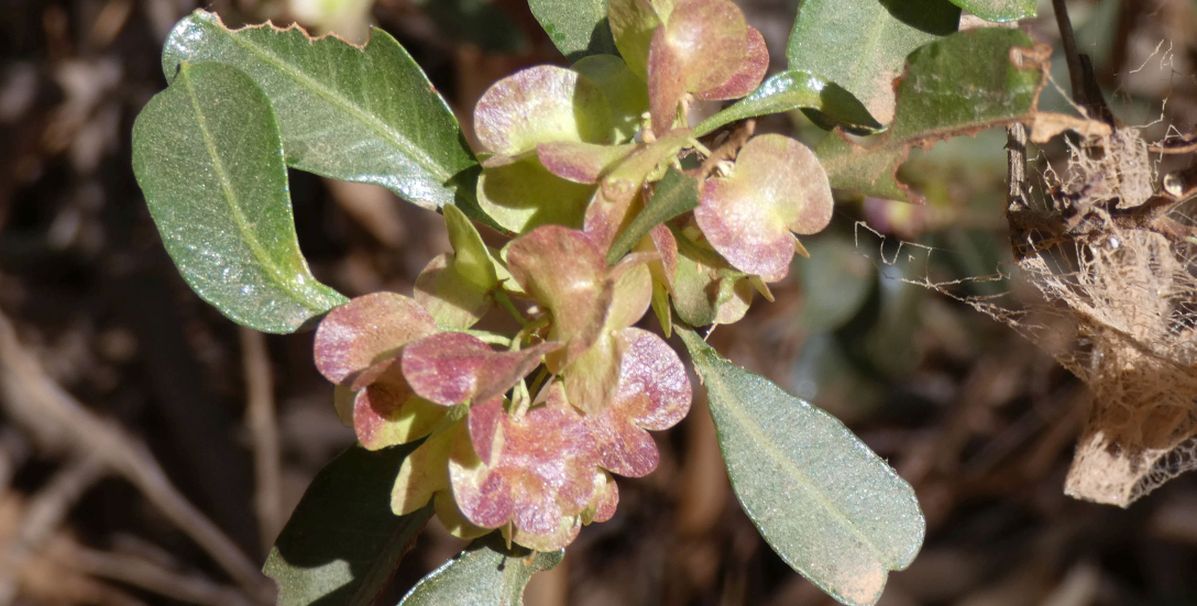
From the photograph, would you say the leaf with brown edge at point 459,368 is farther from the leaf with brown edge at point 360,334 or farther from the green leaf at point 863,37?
the green leaf at point 863,37

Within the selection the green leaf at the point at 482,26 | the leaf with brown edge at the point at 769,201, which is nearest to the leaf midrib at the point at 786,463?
the leaf with brown edge at the point at 769,201

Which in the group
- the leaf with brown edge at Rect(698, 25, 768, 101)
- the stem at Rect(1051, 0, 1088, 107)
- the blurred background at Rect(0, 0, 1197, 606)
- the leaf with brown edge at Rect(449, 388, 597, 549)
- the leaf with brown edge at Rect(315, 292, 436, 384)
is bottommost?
the blurred background at Rect(0, 0, 1197, 606)

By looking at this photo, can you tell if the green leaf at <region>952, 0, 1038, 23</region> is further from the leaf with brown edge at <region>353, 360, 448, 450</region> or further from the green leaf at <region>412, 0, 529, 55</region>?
the green leaf at <region>412, 0, 529, 55</region>

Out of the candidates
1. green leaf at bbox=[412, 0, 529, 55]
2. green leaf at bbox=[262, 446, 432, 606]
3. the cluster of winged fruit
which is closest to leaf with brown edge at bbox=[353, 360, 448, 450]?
the cluster of winged fruit

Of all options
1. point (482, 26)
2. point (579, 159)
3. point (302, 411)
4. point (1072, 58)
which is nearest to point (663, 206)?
point (579, 159)

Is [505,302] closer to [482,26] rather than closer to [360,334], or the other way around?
[360,334]
